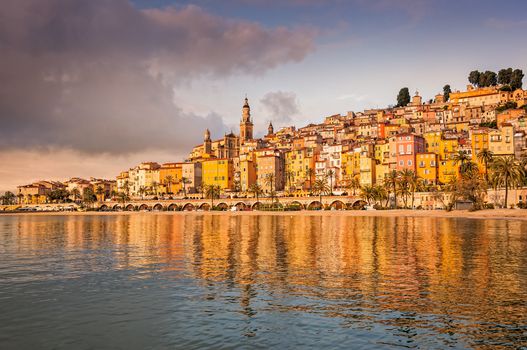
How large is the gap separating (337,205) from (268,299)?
125833mm

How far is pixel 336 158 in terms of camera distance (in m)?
183

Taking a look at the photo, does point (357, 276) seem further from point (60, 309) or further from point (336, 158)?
point (336, 158)

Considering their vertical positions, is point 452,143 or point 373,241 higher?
point 452,143

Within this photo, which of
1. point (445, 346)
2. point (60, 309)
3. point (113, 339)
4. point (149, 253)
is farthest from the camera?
point (149, 253)

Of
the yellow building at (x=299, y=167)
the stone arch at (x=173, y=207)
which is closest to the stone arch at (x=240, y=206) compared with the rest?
the yellow building at (x=299, y=167)

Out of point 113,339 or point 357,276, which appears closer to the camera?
point 113,339

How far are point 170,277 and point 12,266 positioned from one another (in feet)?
48.9

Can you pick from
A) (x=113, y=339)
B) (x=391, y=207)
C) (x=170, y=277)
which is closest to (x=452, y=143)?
(x=391, y=207)

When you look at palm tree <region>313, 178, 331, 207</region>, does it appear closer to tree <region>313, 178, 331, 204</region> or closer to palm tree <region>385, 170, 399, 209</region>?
tree <region>313, 178, 331, 204</region>

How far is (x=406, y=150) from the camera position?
14975 centimetres

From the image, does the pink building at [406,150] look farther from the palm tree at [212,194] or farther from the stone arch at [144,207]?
the stone arch at [144,207]

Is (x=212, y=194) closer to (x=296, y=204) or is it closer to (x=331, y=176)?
(x=296, y=204)

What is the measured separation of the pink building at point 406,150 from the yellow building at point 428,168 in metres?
2.13

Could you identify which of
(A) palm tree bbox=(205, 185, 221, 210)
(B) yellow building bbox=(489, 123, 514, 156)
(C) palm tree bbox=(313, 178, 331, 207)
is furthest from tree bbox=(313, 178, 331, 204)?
(B) yellow building bbox=(489, 123, 514, 156)
